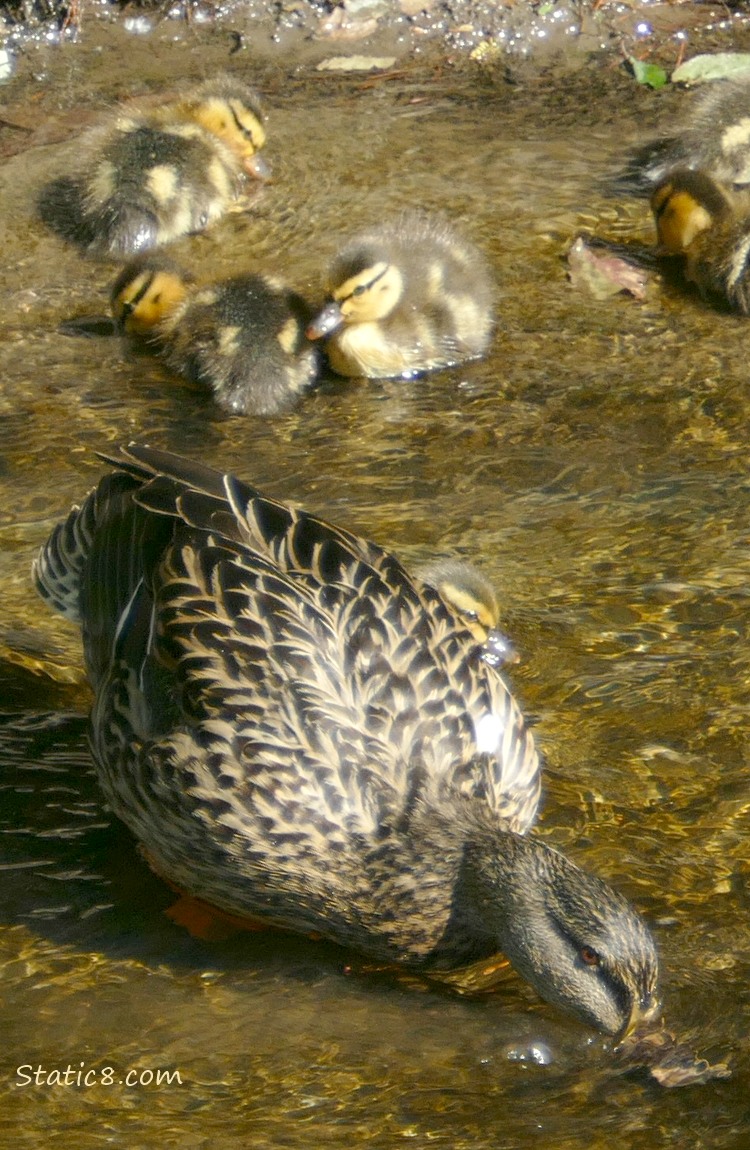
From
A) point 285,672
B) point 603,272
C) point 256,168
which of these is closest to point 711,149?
point 603,272

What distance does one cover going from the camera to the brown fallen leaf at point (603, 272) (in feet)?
13.9

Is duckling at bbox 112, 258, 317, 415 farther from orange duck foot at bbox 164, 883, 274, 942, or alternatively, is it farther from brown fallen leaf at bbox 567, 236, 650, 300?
orange duck foot at bbox 164, 883, 274, 942

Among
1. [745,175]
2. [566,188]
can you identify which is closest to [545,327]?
[566,188]

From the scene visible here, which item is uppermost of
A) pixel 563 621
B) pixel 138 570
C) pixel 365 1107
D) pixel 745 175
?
pixel 745 175

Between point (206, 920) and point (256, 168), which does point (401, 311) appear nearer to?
point (256, 168)

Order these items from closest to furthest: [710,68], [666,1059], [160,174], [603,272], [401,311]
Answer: [666,1059] → [401,311] → [603,272] → [160,174] → [710,68]

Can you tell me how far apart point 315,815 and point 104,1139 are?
1.78 ft

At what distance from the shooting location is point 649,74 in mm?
5316

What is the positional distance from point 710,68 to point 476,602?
3036 millimetres

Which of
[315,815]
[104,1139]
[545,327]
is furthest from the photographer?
[545,327]

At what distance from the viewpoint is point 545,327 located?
4.12m

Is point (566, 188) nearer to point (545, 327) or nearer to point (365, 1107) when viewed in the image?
point (545, 327)

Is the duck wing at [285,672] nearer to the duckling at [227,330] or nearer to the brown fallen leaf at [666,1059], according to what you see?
the brown fallen leaf at [666,1059]

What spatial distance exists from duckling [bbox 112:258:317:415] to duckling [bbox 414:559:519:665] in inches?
37.7
